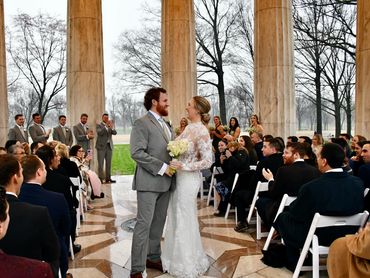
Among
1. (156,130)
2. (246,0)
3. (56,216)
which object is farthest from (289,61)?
(246,0)

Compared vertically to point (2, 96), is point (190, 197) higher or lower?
lower

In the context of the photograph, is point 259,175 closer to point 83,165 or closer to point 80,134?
point 83,165

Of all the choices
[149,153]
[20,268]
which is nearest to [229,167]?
[149,153]

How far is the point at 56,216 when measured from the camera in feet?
11.3

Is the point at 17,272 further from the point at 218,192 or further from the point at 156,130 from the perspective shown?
the point at 218,192

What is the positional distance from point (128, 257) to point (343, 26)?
66.0ft

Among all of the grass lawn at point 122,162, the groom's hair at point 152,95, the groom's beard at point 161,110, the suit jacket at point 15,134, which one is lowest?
the grass lawn at point 122,162

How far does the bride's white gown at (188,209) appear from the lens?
182 inches

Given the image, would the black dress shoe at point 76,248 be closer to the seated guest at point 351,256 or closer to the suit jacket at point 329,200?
the suit jacket at point 329,200

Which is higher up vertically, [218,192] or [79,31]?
[79,31]

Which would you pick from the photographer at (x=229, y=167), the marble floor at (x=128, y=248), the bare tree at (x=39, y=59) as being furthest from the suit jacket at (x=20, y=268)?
the bare tree at (x=39, y=59)

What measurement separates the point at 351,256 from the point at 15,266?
2.25 meters

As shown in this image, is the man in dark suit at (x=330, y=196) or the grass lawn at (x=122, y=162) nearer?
the man in dark suit at (x=330, y=196)

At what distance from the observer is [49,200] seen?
3375mm
